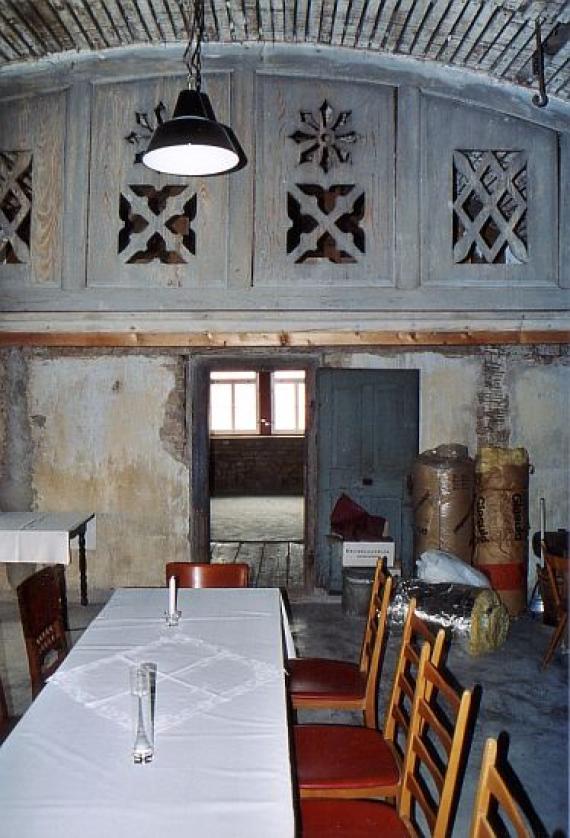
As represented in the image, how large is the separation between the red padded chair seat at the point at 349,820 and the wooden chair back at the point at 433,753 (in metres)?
0.08

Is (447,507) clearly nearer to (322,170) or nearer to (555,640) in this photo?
(555,640)

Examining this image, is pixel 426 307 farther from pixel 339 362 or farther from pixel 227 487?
pixel 227 487

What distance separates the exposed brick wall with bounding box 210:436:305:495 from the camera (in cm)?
1413

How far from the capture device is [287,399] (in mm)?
14586

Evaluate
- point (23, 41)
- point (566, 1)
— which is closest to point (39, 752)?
point (566, 1)

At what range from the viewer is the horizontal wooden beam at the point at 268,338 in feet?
21.6

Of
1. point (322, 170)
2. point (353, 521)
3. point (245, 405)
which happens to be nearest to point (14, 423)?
point (353, 521)

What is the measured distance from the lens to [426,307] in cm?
642

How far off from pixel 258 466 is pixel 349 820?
11970 mm

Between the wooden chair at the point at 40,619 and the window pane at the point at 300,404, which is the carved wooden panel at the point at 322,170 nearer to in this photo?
the wooden chair at the point at 40,619

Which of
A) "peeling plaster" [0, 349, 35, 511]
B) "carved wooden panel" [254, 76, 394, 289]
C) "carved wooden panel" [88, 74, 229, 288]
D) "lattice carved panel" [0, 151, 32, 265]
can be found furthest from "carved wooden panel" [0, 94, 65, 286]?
"carved wooden panel" [254, 76, 394, 289]

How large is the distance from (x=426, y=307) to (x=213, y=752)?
16.3 ft

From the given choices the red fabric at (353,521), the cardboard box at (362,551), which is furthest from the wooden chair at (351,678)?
the red fabric at (353,521)

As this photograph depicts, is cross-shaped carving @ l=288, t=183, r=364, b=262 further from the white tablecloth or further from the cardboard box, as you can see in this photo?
the white tablecloth
